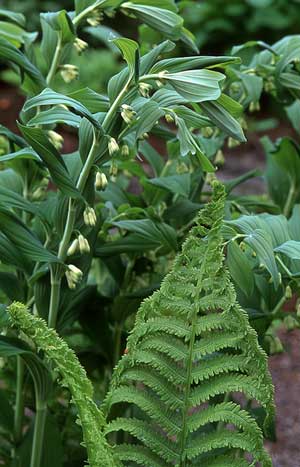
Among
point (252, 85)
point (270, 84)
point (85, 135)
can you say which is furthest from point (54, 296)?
point (270, 84)

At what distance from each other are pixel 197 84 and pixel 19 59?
50 cm

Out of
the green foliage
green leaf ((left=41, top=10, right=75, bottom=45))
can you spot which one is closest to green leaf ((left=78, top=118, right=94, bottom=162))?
the green foliage

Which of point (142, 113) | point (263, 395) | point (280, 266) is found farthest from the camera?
point (280, 266)

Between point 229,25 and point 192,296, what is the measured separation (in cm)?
592

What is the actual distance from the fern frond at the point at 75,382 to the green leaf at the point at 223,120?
0.51 m

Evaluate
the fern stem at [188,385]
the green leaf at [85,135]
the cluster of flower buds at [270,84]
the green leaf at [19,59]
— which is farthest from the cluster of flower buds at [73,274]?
the cluster of flower buds at [270,84]

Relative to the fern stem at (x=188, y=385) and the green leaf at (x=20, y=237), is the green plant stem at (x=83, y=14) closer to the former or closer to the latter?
the green leaf at (x=20, y=237)

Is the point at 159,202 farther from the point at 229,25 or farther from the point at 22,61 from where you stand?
the point at 229,25

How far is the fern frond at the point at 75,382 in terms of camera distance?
1.33m

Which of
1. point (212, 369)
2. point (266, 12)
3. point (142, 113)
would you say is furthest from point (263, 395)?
point (266, 12)

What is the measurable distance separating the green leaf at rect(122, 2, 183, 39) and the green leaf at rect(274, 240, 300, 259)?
0.52 meters

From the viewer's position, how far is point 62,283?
1.96 meters

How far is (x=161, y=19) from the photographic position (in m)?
1.87

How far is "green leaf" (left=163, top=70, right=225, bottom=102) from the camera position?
5.14 ft
